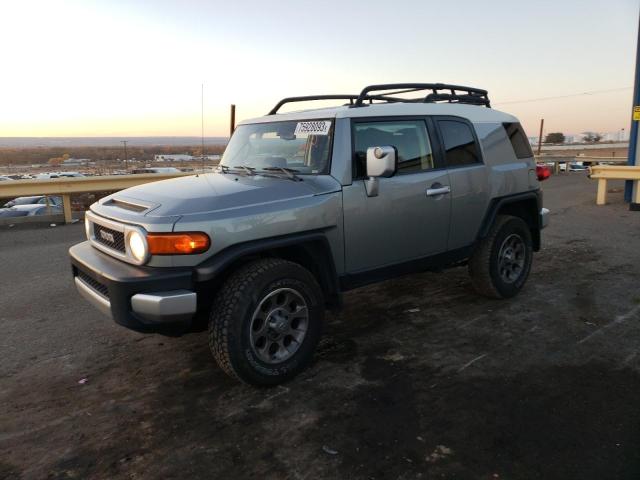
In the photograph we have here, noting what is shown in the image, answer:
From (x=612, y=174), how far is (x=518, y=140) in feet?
25.2

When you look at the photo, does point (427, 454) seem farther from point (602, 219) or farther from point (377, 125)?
point (602, 219)

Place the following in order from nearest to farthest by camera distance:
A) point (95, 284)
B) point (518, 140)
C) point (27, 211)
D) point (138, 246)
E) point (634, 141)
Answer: point (138, 246), point (95, 284), point (518, 140), point (634, 141), point (27, 211)

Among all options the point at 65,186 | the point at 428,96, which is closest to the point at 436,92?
the point at 428,96

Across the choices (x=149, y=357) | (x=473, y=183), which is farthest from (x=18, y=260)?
(x=473, y=183)

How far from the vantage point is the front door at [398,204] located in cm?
381

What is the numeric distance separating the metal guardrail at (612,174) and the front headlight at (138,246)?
36.7 ft

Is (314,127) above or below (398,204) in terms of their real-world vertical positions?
above

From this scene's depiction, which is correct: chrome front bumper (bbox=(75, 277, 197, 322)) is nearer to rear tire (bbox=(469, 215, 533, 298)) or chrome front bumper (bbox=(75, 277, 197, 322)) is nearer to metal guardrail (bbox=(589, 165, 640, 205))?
rear tire (bbox=(469, 215, 533, 298))

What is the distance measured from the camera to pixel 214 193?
11.1 feet

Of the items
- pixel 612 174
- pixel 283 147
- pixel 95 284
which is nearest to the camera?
pixel 95 284

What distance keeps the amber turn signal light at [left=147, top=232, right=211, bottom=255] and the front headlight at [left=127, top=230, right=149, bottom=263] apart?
1.4 inches

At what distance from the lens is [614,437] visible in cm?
277

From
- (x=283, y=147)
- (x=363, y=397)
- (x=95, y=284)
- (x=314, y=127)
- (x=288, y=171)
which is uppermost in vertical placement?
(x=314, y=127)

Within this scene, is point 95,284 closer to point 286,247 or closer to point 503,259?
point 286,247
